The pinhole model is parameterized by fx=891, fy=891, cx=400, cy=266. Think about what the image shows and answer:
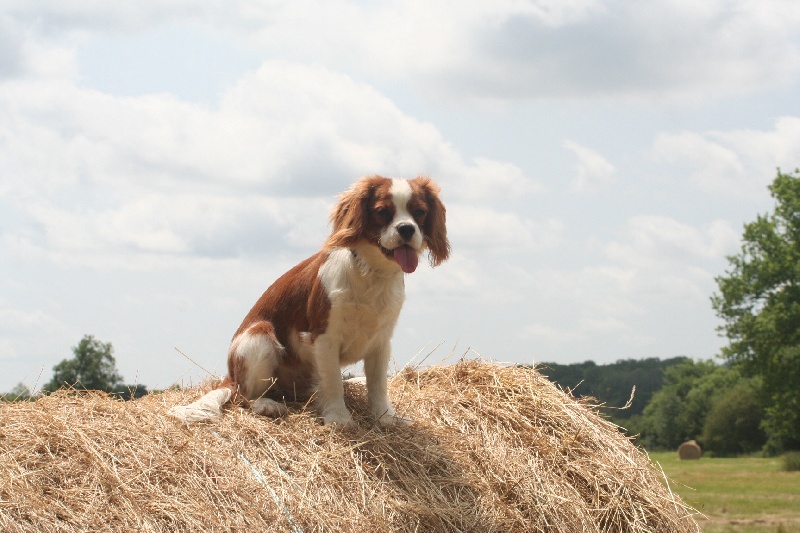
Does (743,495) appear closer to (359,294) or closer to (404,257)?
(359,294)

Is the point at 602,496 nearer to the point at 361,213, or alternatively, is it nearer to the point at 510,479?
the point at 510,479

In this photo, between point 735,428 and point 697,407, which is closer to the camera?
point 735,428

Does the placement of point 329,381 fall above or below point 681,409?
above

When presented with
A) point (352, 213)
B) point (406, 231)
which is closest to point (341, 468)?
point (406, 231)

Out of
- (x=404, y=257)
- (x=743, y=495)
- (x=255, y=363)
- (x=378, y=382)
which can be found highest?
(x=404, y=257)

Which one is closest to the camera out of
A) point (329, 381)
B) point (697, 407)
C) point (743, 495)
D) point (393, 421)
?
point (329, 381)

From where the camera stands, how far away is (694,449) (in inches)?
1432

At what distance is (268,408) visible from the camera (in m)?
5.52

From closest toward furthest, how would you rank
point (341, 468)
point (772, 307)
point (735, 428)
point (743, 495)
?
point (341, 468) → point (743, 495) → point (772, 307) → point (735, 428)

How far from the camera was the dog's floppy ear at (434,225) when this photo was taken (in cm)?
553

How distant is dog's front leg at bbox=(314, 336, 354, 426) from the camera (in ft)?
18.3

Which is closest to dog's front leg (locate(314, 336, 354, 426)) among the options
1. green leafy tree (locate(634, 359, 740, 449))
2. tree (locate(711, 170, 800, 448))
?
tree (locate(711, 170, 800, 448))

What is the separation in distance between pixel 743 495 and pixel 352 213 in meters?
18.0

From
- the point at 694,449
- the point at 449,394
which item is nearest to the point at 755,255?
the point at 694,449
